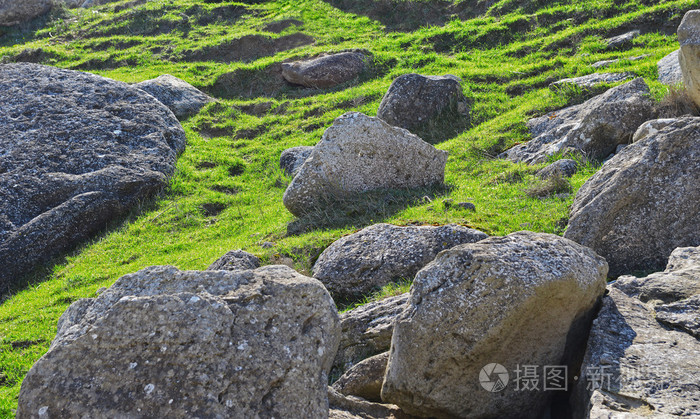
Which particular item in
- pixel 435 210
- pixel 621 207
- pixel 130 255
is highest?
pixel 621 207

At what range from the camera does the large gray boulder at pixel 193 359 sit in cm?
436

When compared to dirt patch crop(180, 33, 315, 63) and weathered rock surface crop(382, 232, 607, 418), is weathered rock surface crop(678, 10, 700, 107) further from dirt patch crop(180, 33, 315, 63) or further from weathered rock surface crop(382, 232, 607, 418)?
dirt patch crop(180, 33, 315, 63)

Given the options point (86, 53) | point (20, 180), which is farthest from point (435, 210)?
point (86, 53)

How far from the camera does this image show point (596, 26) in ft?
57.8

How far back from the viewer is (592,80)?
556 inches

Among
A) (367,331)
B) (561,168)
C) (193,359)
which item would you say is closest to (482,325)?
(367,331)

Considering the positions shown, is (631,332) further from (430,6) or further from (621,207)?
(430,6)

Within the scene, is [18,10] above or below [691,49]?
above

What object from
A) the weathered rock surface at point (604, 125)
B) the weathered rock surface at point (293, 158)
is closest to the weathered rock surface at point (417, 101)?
the weathered rock surface at point (293, 158)

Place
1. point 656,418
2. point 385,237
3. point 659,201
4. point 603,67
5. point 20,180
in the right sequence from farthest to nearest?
point 603,67
point 20,180
point 385,237
point 659,201
point 656,418

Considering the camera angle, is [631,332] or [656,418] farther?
[631,332]

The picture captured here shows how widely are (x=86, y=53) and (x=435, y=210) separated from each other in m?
17.3

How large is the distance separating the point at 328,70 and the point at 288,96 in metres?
1.30

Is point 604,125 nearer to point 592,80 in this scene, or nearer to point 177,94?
point 592,80
